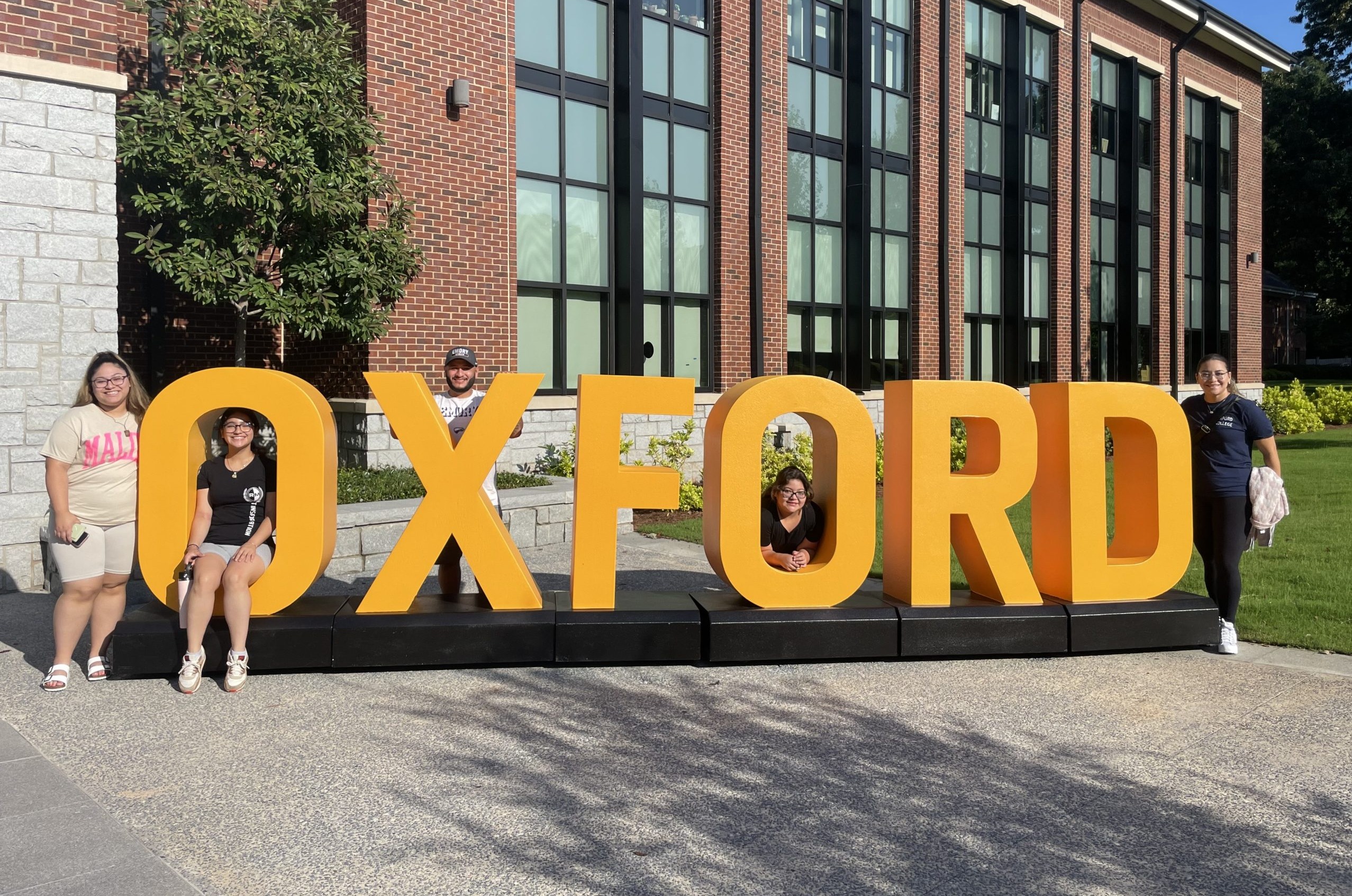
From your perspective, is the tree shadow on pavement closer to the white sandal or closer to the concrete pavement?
the concrete pavement

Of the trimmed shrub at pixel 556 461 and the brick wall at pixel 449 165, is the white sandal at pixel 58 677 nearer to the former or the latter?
the brick wall at pixel 449 165

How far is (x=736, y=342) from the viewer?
15.8m

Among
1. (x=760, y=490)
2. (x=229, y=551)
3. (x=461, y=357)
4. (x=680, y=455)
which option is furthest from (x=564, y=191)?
(x=229, y=551)

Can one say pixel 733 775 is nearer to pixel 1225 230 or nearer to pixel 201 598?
pixel 201 598

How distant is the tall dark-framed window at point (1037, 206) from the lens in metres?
21.6

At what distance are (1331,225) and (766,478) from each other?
46.3 metres

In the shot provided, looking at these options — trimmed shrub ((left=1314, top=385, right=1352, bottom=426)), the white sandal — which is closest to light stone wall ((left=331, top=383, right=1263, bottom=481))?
the white sandal

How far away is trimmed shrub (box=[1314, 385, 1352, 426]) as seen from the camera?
28.5m

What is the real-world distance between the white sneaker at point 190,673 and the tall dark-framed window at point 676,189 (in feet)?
30.6

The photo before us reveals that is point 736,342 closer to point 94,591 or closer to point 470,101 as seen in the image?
point 470,101

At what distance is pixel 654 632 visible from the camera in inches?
249

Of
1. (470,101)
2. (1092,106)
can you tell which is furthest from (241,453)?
(1092,106)

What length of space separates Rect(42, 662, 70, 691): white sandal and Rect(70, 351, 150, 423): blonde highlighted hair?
137cm

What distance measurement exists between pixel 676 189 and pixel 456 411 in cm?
888
